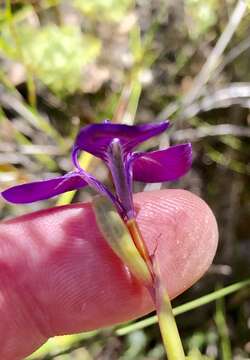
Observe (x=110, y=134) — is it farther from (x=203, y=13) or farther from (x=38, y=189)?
(x=203, y=13)

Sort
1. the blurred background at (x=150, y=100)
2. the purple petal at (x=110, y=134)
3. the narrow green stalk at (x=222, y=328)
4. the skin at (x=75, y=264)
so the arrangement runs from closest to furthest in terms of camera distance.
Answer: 1. the purple petal at (x=110, y=134)
2. the skin at (x=75, y=264)
3. the narrow green stalk at (x=222, y=328)
4. the blurred background at (x=150, y=100)

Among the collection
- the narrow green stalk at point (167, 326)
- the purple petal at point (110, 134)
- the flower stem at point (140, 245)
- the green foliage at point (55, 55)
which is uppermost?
the green foliage at point (55, 55)

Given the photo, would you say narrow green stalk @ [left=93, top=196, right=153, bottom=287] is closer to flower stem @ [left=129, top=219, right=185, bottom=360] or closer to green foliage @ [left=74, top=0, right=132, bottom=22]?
flower stem @ [left=129, top=219, right=185, bottom=360]

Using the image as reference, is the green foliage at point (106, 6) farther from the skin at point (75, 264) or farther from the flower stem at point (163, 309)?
the flower stem at point (163, 309)

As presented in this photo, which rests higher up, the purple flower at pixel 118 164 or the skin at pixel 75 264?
the purple flower at pixel 118 164

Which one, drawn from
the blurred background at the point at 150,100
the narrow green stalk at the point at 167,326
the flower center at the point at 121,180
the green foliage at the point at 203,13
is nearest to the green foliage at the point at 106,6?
the blurred background at the point at 150,100

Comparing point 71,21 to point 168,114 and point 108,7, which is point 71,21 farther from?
point 168,114

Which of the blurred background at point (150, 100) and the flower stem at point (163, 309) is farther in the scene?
the blurred background at point (150, 100)
